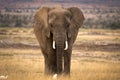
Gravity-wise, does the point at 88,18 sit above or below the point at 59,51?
below

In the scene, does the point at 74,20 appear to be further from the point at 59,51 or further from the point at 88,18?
the point at 88,18

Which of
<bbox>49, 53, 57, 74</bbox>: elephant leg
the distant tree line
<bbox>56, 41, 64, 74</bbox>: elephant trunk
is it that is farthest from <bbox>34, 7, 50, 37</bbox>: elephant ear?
the distant tree line

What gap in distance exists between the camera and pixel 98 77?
16.8 meters

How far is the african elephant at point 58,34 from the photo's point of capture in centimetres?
1444

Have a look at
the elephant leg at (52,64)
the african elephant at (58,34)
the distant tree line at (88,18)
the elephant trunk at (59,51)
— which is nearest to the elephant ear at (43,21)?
the african elephant at (58,34)

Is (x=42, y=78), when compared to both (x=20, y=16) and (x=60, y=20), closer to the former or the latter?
(x=60, y=20)

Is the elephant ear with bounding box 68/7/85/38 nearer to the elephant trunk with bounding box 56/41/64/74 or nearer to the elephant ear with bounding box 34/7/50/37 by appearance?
the elephant ear with bounding box 34/7/50/37

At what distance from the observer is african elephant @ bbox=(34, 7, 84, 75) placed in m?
14.4

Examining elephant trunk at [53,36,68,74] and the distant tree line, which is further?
the distant tree line

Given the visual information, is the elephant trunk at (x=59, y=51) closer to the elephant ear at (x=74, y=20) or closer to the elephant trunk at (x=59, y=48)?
the elephant trunk at (x=59, y=48)

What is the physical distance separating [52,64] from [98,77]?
1984mm

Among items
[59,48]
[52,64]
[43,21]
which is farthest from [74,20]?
[59,48]

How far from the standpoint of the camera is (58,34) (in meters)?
14.5

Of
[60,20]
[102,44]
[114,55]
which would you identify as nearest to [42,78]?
[60,20]
